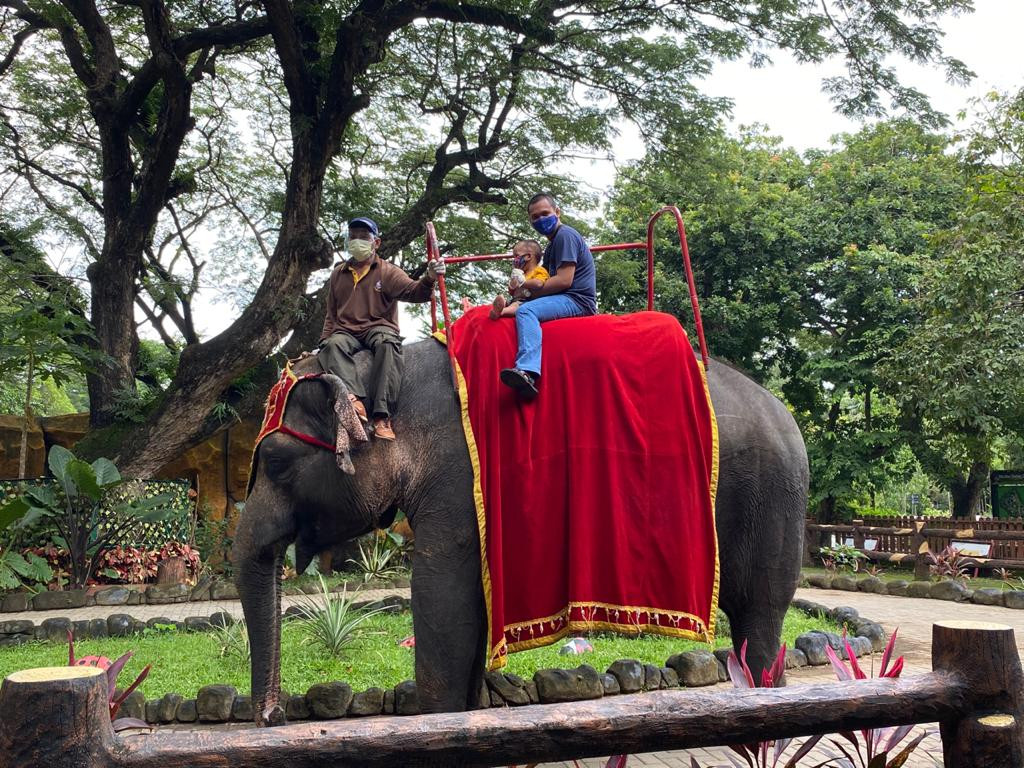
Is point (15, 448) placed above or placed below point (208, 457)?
above

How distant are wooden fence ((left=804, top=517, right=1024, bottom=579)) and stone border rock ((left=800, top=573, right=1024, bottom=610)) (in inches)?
61.3

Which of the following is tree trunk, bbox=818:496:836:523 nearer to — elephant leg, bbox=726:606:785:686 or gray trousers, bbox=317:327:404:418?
elephant leg, bbox=726:606:785:686

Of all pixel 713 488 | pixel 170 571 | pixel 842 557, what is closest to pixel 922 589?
pixel 842 557

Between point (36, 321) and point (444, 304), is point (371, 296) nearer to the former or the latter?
point (444, 304)

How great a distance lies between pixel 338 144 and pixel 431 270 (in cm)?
862

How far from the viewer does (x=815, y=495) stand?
16641 mm

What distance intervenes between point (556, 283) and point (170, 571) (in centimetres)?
917

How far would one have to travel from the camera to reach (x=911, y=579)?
13.7 metres

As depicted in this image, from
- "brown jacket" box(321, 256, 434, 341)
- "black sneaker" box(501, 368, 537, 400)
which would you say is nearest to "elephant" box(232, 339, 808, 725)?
"brown jacket" box(321, 256, 434, 341)

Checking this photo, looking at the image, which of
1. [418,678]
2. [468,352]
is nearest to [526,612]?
[418,678]

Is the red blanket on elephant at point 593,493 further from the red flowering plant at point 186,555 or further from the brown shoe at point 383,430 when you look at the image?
the red flowering plant at point 186,555

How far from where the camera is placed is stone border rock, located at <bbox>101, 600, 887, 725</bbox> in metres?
4.93

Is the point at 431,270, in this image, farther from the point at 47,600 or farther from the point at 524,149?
the point at 524,149

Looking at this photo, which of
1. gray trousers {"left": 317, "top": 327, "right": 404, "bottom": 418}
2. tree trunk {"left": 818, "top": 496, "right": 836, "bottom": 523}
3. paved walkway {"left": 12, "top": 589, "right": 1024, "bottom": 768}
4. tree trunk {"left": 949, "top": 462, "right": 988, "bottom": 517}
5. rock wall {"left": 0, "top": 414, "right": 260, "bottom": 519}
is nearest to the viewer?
gray trousers {"left": 317, "top": 327, "right": 404, "bottom": 418}
